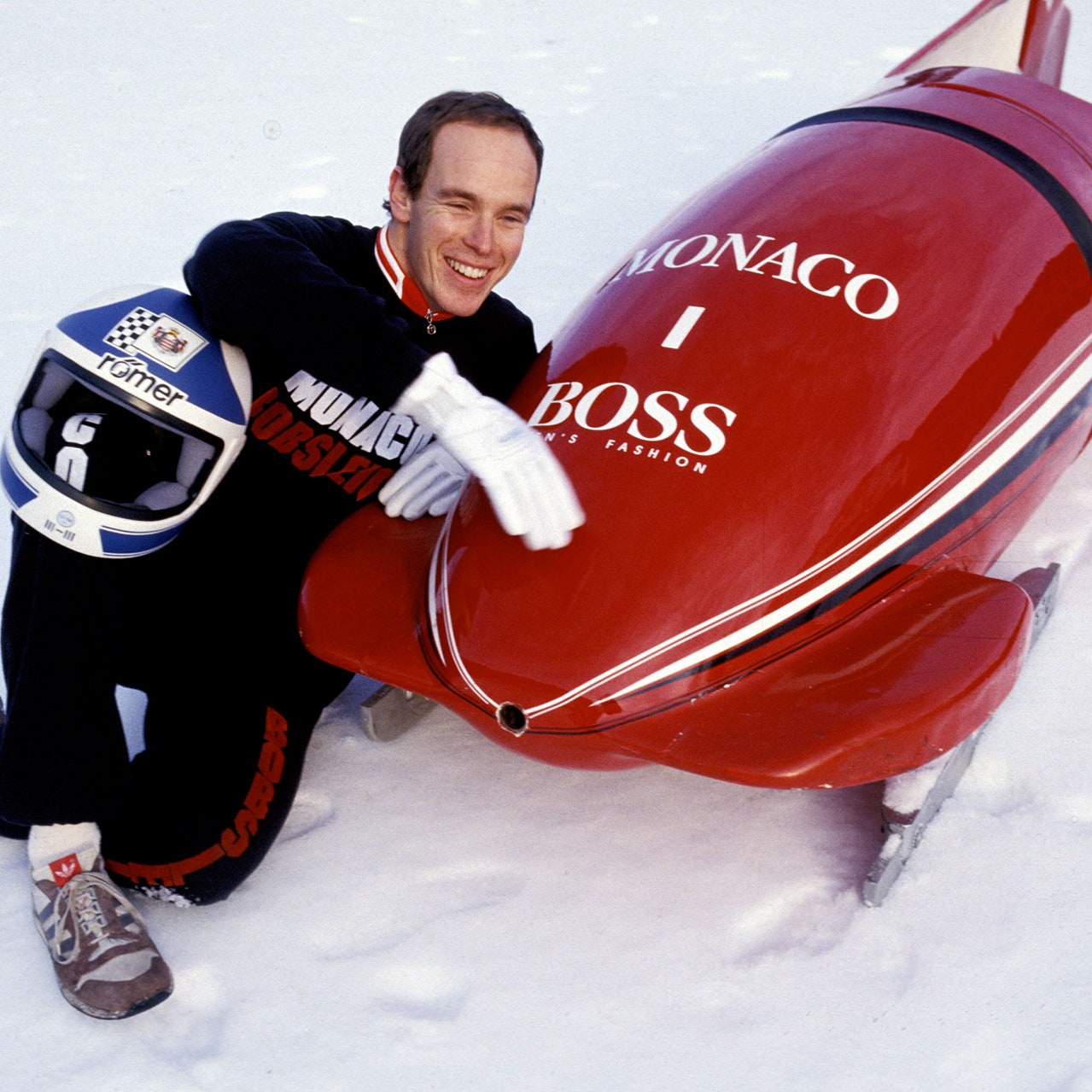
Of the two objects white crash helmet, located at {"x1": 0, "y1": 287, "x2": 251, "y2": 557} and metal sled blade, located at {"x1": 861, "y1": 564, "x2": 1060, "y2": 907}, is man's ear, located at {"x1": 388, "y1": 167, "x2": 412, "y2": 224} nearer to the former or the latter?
white crash helmet, located at {"x1": 0, "y1": 287, "x2": 251, "y2": 557}

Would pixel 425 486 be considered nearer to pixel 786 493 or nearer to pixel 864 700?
pixel 786 493

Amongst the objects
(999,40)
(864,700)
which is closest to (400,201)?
(864,700)

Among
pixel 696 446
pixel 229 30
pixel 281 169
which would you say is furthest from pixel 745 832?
pixel 229 30

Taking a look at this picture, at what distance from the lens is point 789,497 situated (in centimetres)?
144

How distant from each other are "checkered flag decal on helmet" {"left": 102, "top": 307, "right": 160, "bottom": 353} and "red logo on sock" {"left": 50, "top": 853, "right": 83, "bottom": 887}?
2.17ft

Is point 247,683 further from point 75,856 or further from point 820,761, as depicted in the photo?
A: point 820,761

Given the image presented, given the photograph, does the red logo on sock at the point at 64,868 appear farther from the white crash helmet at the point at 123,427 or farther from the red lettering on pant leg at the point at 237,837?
the white crash helmet at the point at 123,427

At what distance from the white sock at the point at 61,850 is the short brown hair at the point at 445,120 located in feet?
3.29

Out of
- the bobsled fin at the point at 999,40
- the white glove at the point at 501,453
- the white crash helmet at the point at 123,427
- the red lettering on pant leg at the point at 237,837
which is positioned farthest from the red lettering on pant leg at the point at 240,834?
the bobsled fin at the point at 999,40

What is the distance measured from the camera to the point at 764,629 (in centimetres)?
140

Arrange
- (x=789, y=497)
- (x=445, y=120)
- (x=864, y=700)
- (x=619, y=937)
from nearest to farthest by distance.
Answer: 1. (x=864, y=700)
2. (x=789, y=497)
3. (x=619, y=937)
4. (x=445, y=120)

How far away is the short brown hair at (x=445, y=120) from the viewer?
176 cm

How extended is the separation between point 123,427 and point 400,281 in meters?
0.46

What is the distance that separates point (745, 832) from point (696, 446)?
57 cm
